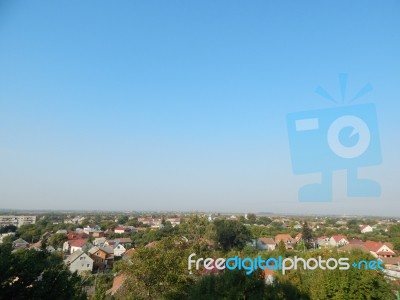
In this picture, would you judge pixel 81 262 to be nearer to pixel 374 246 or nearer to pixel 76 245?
pixel 76 245

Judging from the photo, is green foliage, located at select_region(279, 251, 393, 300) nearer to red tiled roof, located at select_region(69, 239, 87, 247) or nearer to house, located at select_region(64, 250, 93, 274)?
house, located at select_region(64, 250, 93, 274)

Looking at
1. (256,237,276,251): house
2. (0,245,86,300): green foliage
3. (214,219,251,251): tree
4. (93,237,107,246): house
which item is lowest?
(256,237,276,251): house

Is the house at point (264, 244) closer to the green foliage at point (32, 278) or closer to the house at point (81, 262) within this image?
the house at point (81, 262)

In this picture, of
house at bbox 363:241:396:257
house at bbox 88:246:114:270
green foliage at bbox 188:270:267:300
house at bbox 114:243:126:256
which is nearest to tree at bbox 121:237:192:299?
green foliage at bbox 188:270:267:300

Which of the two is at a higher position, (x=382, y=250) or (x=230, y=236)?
(x=230, y=236)

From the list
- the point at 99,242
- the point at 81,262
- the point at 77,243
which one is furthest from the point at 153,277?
the point at 99,242
